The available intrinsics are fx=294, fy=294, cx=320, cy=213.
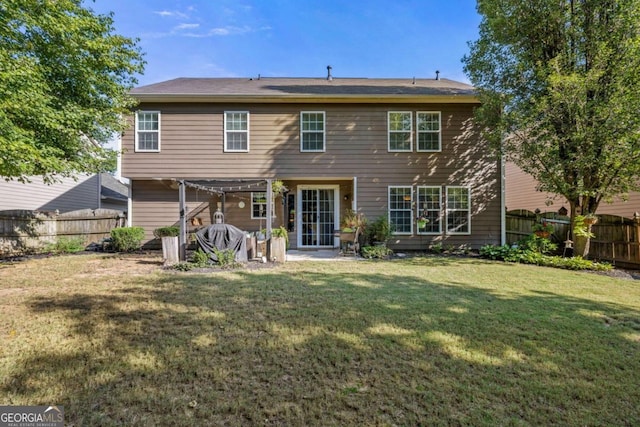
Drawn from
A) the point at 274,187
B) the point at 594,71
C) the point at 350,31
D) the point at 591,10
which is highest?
the point at 350,31

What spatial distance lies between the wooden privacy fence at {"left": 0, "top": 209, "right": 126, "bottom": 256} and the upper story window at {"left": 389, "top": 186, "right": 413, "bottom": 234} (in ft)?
34.8

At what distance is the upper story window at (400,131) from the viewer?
10.2 meters

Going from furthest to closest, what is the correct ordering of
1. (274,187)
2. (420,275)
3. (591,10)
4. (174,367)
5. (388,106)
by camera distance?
(388,106) → (274,187) → (591,10) → (420,275) → (174,367)

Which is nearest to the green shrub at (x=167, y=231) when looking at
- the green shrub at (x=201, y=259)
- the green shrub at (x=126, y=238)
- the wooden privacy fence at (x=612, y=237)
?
the green shrub at (x=126, y=238)

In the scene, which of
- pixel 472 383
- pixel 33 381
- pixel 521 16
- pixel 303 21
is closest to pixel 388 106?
pixel 521 16

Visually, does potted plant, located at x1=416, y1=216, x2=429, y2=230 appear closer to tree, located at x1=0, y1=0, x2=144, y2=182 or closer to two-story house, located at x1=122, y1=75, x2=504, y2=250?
two-story house, located at x1=122, y1=75, x2=504, y2=250

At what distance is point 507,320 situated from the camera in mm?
3756

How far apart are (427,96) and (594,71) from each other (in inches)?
161

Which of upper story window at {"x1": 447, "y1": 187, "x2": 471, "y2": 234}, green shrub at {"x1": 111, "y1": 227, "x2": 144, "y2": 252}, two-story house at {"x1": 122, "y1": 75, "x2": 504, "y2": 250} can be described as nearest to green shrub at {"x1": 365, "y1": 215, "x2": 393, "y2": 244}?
two-story house at {"x1": 122, "y1": 75, "x2": 504, "y2": 250}

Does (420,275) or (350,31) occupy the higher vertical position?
(350,31)

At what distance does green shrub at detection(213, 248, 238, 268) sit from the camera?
707 cm

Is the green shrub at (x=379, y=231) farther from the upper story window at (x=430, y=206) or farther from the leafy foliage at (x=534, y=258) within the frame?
the leafy foliage at (x=534, y=258)

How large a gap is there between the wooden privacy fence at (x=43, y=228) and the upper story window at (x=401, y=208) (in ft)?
34.8

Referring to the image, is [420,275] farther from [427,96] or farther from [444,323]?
[427,96]
